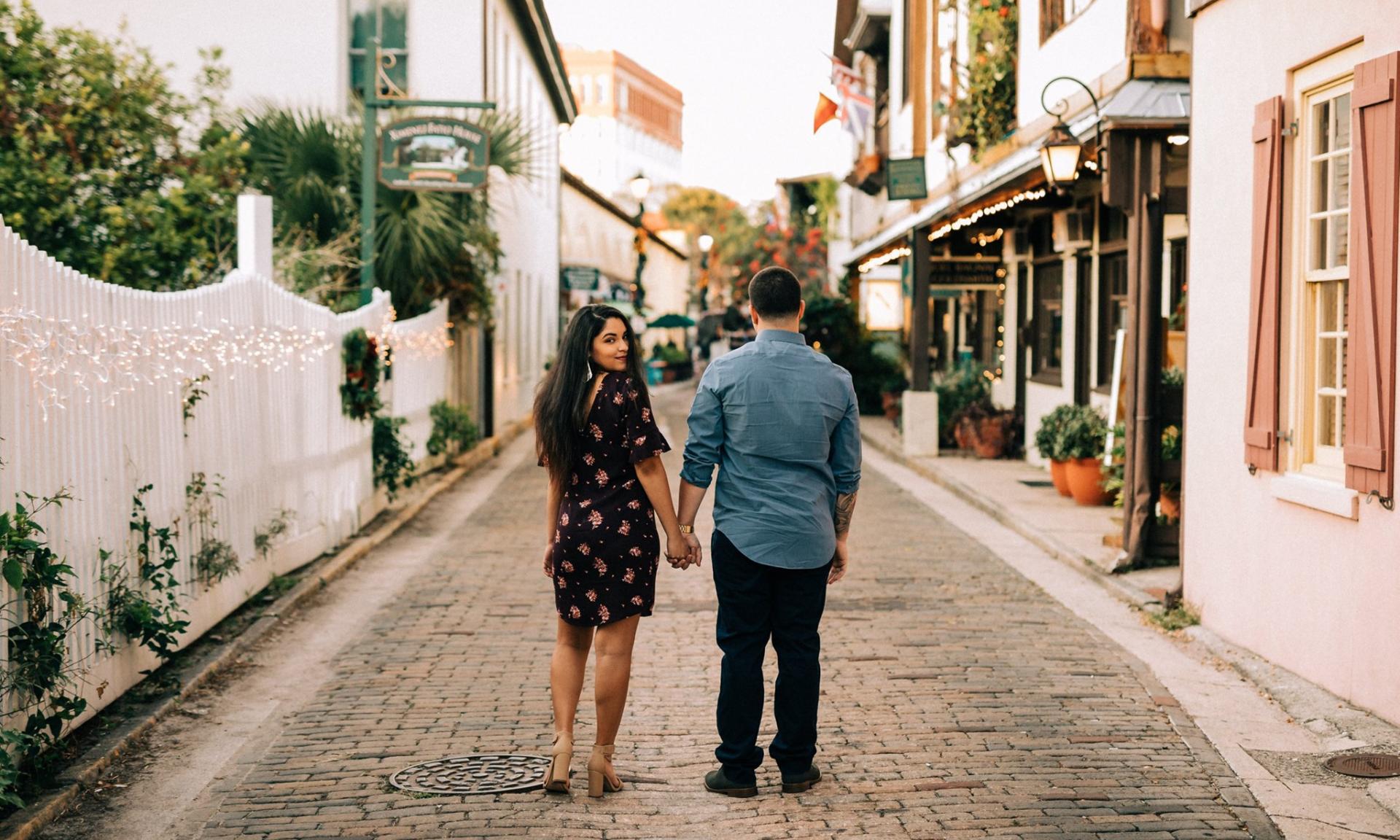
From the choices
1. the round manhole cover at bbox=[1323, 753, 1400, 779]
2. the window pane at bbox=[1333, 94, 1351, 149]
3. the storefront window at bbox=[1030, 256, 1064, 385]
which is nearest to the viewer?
the round manhole cover at bbox=[1323, 753, 1400, 779]

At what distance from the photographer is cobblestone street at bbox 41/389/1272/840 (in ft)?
17.6

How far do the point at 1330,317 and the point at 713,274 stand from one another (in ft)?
253

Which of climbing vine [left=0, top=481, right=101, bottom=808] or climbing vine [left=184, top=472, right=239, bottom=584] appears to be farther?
climbing vine [left=184, top=472, right=239, bottom=584]

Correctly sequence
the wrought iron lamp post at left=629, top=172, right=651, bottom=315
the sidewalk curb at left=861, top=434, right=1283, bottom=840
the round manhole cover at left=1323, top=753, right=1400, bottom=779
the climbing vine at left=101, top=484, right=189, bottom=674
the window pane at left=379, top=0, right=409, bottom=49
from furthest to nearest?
the wrought iron lamp post at left=629, top=172, right=651, bottom=315 < the window pane at left=379, top=0, right=409, bottom=49 < the climbing vine at left=101, top=484, right=189, bottom=674 < the round manhole cover at left=1323, top=753, right=1400, bottom=779 < the sidewalk curb at left=861, top=434, right=1283, bottom=840

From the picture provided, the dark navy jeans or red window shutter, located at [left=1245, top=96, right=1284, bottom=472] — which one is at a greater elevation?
red window shutter, located at [left=1245, top=96, right=1284, bottom=472]

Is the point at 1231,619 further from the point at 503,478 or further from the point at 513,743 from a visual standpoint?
the point at 503,478

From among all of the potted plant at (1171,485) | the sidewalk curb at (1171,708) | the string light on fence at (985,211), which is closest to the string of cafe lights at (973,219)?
the string light on fence at (985,211)

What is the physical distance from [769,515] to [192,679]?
136 inches

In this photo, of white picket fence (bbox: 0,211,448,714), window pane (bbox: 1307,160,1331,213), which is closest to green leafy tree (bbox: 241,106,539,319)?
white picket fence (bbox: 0,211,448,714)

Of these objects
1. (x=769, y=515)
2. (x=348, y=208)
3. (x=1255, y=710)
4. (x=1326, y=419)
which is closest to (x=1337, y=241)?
(x=1326, y=419)

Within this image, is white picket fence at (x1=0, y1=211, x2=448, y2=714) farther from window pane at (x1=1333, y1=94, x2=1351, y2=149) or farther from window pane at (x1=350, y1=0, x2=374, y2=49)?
window pane at (x1=350, y1=0, x2=374, y2=49)

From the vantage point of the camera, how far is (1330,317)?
754 cm

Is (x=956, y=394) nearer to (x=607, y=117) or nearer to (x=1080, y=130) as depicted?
(x=1080, y=130)

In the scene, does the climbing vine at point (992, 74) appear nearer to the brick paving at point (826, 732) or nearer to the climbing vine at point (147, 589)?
the brick paving at point (826, 732)
